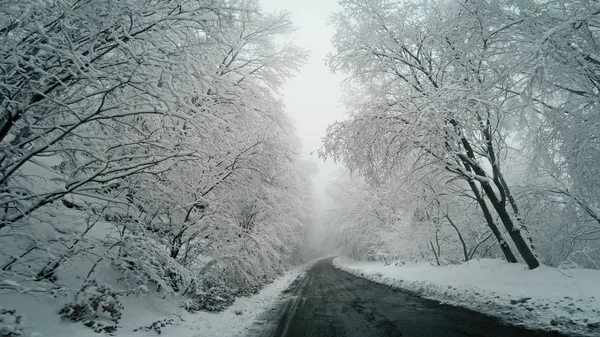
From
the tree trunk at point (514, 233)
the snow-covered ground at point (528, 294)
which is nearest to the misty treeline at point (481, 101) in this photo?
the tree trunk at point (514, 233)

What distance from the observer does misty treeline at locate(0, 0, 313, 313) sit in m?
3.56

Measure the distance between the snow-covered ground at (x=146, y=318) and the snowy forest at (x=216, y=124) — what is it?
0.20 metres

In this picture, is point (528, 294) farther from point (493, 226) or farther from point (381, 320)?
point (493, 226)

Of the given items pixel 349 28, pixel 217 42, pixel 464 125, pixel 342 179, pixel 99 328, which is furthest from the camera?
pixel 342 179

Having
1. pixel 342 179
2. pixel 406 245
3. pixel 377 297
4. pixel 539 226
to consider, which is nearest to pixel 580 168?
pixel 377 297

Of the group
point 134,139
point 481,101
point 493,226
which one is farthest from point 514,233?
point 134,139

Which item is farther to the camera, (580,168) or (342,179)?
(342,179)

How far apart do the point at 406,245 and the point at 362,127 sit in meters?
13.7

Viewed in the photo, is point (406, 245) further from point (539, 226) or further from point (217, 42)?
point (217, 42)

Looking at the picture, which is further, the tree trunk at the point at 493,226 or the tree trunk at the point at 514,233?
the tree trunk at the point at 493,226

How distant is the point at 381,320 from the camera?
686cm

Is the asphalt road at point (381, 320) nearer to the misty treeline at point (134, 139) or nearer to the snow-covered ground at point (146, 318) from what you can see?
the snow-covered ground at point (146, 318)

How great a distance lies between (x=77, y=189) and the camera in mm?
4164

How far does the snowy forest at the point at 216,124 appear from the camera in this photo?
3752 millimetres
